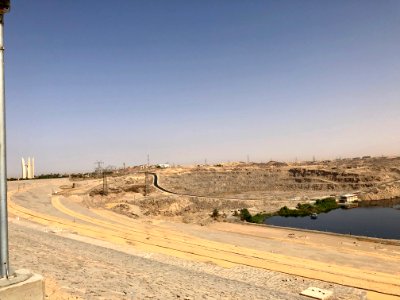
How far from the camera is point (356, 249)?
1404 inches

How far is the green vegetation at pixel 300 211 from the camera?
5865 centimetres

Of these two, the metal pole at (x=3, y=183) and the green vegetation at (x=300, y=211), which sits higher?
the metal pole at (x=3, y=183)

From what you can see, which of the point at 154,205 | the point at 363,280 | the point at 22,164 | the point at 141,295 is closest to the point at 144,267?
the point at 141,295

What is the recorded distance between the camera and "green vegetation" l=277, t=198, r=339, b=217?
218 feet

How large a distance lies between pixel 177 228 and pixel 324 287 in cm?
2828

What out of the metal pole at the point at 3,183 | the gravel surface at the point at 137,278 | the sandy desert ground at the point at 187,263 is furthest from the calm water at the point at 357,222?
the metal pole at the point at 3,183

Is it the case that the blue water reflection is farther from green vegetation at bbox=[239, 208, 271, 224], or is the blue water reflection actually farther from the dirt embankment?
the dirt embankment

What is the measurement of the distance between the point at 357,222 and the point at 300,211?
409 inches

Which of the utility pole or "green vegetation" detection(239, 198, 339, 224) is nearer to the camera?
the utility pole

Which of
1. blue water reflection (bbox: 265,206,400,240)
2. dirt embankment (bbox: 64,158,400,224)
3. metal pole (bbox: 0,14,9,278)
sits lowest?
blue water reflection (bbox: 265,206,400,240)

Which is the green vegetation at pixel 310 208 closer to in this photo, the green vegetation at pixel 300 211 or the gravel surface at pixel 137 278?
the green vegetation at pixel 300 211

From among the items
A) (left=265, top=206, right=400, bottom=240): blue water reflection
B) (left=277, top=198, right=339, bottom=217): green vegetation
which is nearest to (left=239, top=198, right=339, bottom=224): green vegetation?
(left=277, top=198, right=339, bottom=217): green vegetation

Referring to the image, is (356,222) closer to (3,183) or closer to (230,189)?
(230,189)

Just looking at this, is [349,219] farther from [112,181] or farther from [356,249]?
[112,181]
